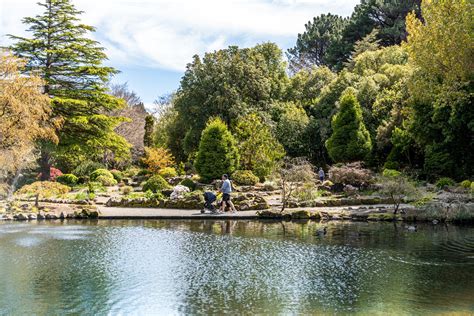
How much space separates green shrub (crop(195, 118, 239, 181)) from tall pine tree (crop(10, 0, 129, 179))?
5.57 metres

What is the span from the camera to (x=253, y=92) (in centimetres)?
3912

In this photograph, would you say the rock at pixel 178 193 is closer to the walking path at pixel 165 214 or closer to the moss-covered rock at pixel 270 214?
the walking path at pixel 165 214

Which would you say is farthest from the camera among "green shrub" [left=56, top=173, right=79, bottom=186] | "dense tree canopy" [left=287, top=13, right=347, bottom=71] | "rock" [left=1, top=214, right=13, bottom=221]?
"dense tree canopy" [left=287, top=13, right=347, bottom=71]

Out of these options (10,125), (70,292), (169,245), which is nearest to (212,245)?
(169,245)

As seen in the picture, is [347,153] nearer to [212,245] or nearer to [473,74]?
[473,74]

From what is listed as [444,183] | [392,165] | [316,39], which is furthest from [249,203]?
[316,39]

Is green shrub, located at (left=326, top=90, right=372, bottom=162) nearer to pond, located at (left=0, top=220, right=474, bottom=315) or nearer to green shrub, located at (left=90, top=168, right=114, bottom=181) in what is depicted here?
pond, located at (left=0, top=220, right=474, bottom=315)

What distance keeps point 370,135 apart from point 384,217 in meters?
14.4

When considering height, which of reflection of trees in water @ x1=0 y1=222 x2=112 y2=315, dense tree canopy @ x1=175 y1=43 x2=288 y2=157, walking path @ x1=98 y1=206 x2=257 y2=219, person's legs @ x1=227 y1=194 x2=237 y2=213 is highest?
dense tree canopy @ x1=175 y1=43 x2=288 y2=157

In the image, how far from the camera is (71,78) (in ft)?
105

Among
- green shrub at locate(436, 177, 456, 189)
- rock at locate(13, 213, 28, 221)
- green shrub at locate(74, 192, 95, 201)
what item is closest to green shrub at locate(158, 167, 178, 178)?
green shrub at locate(74, 192, 95, 201)

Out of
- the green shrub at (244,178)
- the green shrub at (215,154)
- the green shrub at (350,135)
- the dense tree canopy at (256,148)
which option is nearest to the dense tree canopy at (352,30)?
the green shrub at (350,135)

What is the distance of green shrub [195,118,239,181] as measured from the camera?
29859 millimetres

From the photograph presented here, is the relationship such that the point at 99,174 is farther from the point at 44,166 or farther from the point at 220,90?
the point at 220,90
